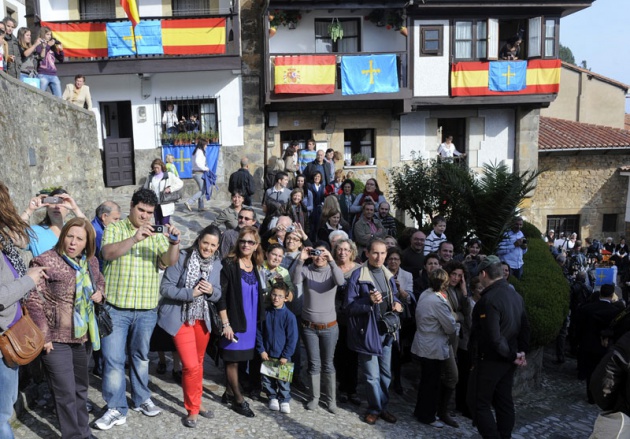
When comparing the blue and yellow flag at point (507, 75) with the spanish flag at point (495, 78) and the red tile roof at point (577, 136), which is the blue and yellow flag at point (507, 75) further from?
the red tile roof at point (577, 136)

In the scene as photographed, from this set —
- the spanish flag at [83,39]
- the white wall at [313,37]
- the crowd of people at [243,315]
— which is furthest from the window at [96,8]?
the crowd of people at [243,315]

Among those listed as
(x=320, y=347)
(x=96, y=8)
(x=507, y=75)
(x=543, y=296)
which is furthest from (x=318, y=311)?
(x=96, y=8)

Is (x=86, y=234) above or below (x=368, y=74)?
below

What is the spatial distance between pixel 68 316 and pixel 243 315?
5.30ft

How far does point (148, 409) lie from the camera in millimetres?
5168

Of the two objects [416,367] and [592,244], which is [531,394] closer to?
[416,367]

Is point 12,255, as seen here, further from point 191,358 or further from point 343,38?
point 343,38

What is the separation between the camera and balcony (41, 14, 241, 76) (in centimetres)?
1475

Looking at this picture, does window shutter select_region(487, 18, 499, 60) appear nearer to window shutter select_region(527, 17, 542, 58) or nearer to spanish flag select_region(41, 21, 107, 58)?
window shutter select_region(527, 17, 542, 58)

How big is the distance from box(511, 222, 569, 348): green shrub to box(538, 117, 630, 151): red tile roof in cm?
1003

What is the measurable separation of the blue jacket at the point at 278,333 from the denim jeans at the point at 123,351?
45.4 inches

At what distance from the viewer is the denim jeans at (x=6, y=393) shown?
3.66 meters

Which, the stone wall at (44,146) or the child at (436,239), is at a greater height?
the stone wall at (44,146)

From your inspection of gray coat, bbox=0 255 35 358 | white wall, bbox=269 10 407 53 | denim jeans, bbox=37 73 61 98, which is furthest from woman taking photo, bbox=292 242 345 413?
white wall, bbox=269 10 407 53
